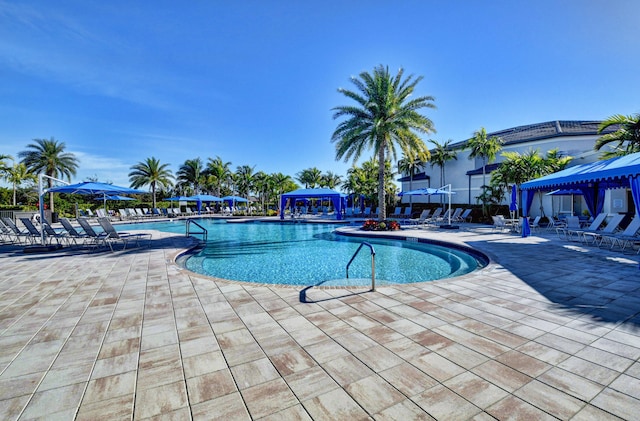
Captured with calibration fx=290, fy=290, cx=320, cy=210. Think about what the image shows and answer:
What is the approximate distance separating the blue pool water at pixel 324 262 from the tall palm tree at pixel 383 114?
19.0 ft

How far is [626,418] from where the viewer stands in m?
1.95

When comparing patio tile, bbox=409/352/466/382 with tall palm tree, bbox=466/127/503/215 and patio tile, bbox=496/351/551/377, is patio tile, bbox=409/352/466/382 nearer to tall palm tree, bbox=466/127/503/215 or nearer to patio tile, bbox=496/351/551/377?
patio tile, bbox=496/351/551/377

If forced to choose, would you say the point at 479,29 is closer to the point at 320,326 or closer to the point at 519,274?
the point at 519,274

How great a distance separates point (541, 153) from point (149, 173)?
138 feet

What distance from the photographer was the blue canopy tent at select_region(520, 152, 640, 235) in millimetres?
7215

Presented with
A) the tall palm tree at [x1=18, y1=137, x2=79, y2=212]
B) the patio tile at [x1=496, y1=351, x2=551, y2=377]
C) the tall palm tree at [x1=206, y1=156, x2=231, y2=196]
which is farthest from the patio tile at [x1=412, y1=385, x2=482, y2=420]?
the tall palm tree at [x1=206, y1=156, x2=231, y2=196]

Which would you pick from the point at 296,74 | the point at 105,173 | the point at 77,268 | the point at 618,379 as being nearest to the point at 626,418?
Answer: the point at 618,379

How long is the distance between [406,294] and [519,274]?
119 inches

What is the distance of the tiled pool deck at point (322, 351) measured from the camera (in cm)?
213

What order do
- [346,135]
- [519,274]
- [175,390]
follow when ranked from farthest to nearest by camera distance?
1. [346,135]
2. [519,274]
3. [175,390]

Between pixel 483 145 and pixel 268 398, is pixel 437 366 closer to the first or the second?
pixel 268 398

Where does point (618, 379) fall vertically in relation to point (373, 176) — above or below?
below

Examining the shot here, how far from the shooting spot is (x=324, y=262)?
889 centimetres

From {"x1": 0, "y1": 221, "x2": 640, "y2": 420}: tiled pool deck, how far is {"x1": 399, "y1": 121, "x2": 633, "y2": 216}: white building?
1946 cm
